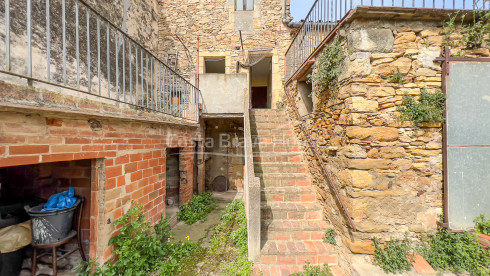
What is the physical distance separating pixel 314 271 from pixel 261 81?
10.4 meters

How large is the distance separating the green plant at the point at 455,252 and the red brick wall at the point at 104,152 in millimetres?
4330

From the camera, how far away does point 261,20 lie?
291 inches

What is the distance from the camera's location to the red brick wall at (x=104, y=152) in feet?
5.45

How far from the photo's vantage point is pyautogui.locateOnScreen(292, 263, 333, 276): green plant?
254 centimetres

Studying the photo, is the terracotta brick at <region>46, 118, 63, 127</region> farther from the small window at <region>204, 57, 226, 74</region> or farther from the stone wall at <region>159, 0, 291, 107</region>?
the small window at <region>204, 57, 226, 74</region>

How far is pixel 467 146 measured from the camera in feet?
7.86

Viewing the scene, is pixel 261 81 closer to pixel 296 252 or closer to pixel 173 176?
pixel 173 176

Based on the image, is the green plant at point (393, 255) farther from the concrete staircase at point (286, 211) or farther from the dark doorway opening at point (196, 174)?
the dark doorway opening at point (196, 174)

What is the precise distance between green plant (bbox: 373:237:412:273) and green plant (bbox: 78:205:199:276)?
298 cm

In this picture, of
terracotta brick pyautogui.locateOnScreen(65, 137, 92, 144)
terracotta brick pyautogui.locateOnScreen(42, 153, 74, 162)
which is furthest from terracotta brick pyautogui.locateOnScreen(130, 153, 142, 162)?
terracotta brick pyautogui.locateOnScreen(42, 153, 74, 162)

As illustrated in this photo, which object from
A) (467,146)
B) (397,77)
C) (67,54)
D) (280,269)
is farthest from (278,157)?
(67,54)

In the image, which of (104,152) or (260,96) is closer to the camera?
(104,152)

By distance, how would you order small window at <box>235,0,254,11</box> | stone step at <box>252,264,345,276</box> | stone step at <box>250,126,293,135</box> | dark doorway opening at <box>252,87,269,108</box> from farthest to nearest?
dark doorway opening at <box>252,87,269,108</box> → small window at <box>235,0,254,11</box> → stone step at <box>250,126,293,135</box> → stone step at <box>252,264,345,276</box>

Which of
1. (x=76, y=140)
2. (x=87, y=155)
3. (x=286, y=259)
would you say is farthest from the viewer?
(x=286, y=259)
